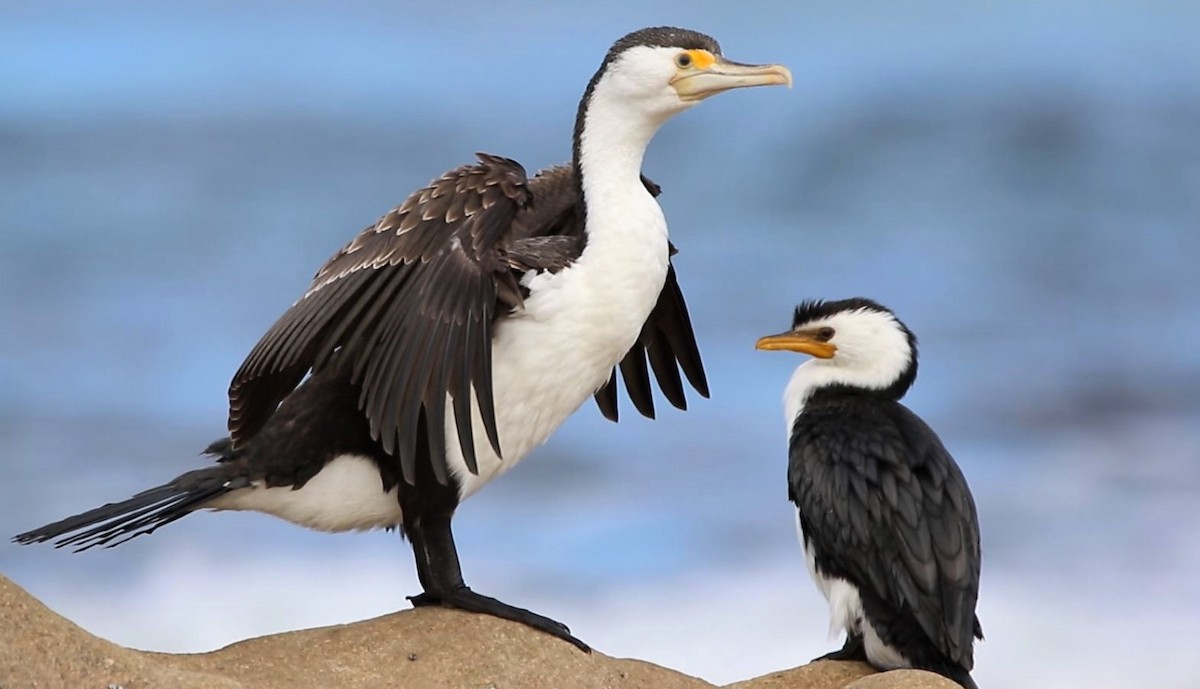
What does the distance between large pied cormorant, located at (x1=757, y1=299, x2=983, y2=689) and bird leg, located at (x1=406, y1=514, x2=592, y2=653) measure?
1.29 metres

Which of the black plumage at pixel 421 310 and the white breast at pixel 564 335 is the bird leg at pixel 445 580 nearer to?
the white breast at pixel 564 335

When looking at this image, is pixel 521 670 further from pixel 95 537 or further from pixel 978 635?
pixel 978 635

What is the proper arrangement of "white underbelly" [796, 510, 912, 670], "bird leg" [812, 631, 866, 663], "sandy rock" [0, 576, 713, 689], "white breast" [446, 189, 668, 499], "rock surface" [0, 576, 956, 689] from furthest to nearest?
1. "bird leg" [812, 631, 866, 663]
2. "white underbelly" [796, 510, 912, 670]
3. "white breast" [446, 189, 668, 499]
4. "rock surface" [0, 576, 956, 689]
5. "sandy rock" [0, 576, 713, 689]

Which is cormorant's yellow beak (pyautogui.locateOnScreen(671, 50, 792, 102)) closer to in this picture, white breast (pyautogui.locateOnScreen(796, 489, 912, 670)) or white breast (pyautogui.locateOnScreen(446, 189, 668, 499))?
white breast (pyautogui.locateOnScreen(446, 189, 668, 499))

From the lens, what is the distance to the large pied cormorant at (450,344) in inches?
248

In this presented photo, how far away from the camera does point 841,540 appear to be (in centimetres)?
719

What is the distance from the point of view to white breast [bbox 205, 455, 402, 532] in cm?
664

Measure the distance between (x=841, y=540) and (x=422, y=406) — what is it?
1.94m

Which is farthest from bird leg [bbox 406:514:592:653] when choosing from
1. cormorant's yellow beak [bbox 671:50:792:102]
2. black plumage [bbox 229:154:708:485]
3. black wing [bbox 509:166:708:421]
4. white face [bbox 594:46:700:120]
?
cormorant's yellow beak [bbox 671:50:792:102]

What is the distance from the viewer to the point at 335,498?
6.67 m

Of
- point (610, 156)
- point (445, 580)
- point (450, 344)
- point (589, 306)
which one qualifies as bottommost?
point (445, 580)

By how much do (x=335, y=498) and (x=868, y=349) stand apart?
2695mm

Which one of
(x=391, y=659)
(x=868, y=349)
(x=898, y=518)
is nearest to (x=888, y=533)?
(x=898, y=518)

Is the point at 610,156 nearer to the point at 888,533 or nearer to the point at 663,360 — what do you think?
the point at 663,360
